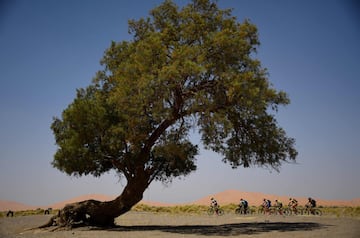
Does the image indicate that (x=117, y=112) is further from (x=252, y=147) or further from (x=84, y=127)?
(x=252, y=147)

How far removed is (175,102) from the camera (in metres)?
22.9

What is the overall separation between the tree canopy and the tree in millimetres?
63

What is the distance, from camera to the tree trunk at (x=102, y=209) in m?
24.3

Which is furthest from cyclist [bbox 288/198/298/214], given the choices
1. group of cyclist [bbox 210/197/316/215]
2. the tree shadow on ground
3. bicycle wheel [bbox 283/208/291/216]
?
the tree shadow on ground

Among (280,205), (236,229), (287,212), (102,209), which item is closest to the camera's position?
(236,229)

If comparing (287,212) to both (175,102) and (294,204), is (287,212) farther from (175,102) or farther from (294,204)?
(175,102)

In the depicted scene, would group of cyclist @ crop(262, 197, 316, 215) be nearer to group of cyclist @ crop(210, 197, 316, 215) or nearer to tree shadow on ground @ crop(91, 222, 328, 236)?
group of cyclist @ crop(210, 197, 316, 215)

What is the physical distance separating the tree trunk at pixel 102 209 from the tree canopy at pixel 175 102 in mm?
767

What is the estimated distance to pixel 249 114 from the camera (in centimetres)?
2225

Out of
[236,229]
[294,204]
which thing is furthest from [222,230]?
[294,204]

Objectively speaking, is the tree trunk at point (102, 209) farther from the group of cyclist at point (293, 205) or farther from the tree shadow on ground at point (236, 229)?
the group of cyclist at point (293, 205)

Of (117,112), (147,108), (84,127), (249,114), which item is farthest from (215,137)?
(84,127)

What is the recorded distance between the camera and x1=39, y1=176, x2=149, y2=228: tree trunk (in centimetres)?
2427

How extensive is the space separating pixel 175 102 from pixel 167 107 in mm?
979
